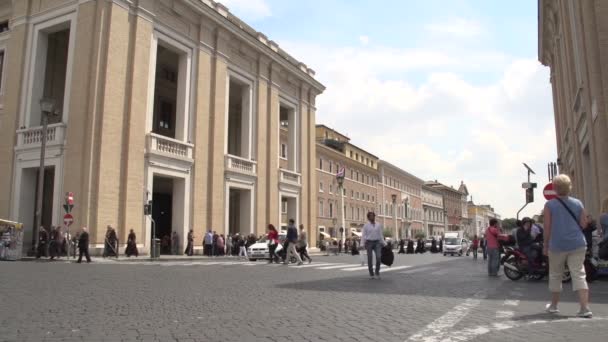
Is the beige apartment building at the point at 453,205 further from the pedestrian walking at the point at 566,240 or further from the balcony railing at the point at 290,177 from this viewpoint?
the pedestrian walking at the point at 566,240

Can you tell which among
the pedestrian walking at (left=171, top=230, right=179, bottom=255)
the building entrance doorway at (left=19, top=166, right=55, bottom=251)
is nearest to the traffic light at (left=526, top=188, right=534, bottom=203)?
the pedestrian walking at (left=171, top=230, right=179, bottom=255)

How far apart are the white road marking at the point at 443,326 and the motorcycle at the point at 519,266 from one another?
20.1 feet

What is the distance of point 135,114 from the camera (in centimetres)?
2566

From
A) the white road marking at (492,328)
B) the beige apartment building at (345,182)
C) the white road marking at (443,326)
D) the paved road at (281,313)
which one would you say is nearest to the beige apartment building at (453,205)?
the beige apartment building at (345,182)

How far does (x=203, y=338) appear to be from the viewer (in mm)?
5102

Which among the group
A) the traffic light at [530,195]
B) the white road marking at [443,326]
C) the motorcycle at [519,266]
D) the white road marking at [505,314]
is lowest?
the white road marking at [505,314]

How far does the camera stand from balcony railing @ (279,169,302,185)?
3922 cm

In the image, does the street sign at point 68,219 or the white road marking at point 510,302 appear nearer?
the white road marking at point 510,302

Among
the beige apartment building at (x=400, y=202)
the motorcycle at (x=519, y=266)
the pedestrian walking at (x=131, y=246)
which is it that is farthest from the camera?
the beige apartment building at (x=400, y=202)

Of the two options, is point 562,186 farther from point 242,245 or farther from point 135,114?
point 242,245

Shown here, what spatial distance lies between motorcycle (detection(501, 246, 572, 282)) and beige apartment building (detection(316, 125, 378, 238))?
41.2 metres

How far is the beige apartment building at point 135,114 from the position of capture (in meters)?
24.1

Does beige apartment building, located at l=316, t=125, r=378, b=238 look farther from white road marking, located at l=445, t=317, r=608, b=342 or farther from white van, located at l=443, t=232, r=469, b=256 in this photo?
white road marking, located at l=445, t=317, r=608, b=342

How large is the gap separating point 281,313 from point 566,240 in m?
3.89
